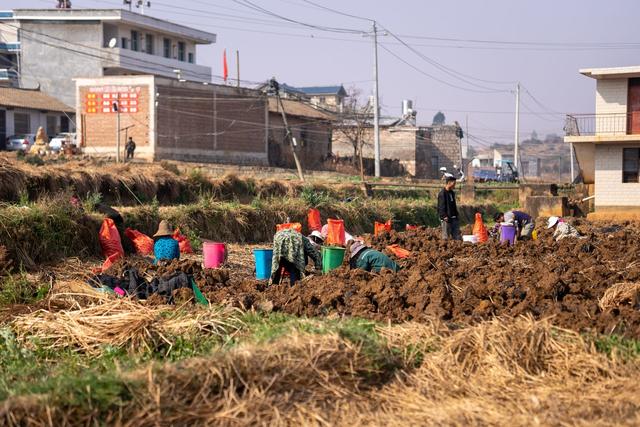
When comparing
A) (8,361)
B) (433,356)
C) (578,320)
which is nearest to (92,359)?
(8,361)

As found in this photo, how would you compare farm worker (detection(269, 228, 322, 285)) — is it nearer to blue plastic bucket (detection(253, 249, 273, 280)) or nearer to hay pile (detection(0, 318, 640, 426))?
blue plastic bucket (detection(253, 249, 273, 280))

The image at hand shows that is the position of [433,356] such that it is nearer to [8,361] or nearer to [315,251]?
[8,361]

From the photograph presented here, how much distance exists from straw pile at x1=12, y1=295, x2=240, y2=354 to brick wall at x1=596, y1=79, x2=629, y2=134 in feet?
84.7

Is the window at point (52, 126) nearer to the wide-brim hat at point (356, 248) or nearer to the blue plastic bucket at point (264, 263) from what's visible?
the blue plastic bucket at point (264, 263)

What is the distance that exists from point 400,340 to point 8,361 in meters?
3.48

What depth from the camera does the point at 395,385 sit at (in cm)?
715

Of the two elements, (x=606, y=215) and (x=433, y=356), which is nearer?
(x=433, y=356)

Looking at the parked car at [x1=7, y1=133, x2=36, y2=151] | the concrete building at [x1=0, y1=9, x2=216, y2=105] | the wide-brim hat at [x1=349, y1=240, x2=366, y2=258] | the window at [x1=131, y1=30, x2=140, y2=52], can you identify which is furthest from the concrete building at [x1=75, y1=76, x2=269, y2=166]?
the wide-brim hat at [x1=349, y1=240, x2=366, y2=258]

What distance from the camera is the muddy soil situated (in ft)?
29.9

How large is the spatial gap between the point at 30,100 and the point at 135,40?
388 inches

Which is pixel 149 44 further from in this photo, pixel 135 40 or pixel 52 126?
pixel 52 126

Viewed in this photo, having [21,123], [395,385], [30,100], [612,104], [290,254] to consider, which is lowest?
[395,385]

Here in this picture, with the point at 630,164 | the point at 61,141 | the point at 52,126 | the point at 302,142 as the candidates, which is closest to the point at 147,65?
the point at 52,126

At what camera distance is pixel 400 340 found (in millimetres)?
8062
